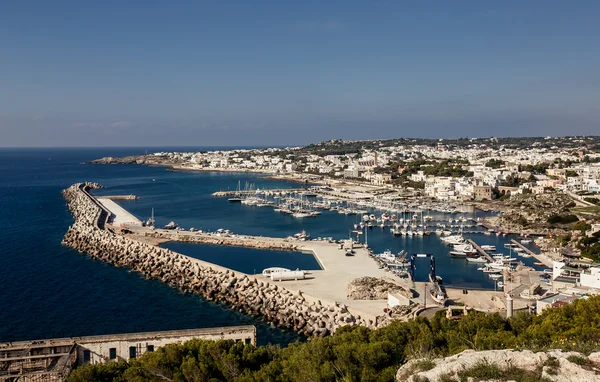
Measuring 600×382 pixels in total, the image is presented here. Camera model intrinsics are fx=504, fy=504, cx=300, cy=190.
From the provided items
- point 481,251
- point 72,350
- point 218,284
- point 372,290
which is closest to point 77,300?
point 218,284

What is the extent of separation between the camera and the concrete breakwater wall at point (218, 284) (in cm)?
1673

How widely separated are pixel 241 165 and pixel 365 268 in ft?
266

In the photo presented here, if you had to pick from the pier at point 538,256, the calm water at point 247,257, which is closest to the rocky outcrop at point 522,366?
the calm water at point 247,257

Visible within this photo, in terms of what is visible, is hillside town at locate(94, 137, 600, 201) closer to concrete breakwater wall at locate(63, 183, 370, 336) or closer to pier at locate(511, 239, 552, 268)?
pier at locate(511, 239, 552, 268)

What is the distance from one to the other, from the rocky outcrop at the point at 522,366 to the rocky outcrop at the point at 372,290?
11.6 metres

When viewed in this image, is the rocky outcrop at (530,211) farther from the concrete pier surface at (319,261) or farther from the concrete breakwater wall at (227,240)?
the concrete breakwater wall at (227,240)

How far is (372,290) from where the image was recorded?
18297 millimetres

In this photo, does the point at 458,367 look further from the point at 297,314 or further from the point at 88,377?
the point at 297,314

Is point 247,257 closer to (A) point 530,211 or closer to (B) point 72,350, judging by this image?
(B) point 72,350

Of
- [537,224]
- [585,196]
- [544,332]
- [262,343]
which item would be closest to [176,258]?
[262,343]

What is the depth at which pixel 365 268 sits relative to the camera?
23031 millimetres

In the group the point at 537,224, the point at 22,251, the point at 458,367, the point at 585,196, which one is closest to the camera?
the point at 458,367

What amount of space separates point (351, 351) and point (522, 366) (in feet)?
11.8

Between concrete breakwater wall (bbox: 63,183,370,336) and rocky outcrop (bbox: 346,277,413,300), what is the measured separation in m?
1.41
